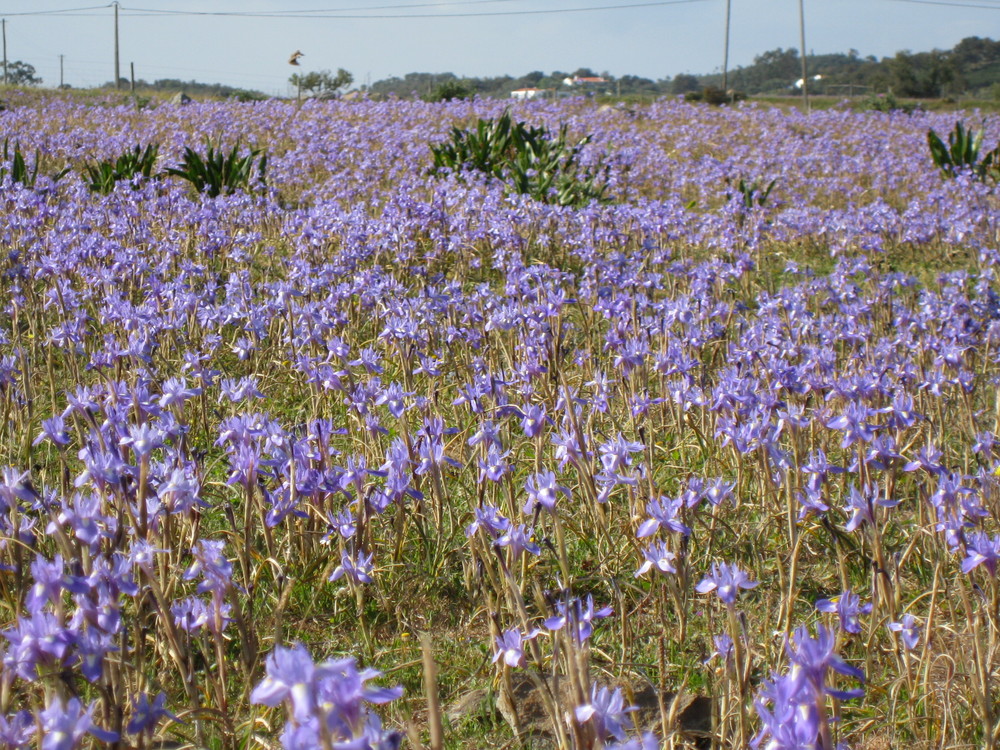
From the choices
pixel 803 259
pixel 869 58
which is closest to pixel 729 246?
pixel 803 259

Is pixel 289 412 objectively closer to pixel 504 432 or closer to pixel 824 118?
pixel 504 432

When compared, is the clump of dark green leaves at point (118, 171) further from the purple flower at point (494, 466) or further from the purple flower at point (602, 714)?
the purple flower at point (602, 714)

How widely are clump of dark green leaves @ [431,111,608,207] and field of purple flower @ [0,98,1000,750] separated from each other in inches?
73.9

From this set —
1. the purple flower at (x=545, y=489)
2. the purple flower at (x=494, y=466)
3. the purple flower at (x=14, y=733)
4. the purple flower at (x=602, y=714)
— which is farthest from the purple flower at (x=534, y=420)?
the purple flower at (x=14, y=733)

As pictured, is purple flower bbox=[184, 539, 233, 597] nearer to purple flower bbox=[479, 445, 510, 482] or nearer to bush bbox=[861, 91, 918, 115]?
purple flower bbox=[479, 445, 510, 482]

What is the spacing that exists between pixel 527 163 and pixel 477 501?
24.8ft

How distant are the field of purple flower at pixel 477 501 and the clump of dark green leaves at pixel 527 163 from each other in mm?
1878

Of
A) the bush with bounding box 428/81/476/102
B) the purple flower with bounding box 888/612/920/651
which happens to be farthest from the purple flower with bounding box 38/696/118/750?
the bush with bounding box 428/81/476/102

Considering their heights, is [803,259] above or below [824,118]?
below

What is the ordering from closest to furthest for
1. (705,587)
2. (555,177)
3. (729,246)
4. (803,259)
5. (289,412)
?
(705,587)
(289,412)
(729,246)
(803,259)
(555,177)

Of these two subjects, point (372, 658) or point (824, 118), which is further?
point (824, 118)

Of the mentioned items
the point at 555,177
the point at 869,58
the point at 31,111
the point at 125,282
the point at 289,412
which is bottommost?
the point at 289,412

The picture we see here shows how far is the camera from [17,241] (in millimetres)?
5926

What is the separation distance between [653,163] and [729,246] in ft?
19.0
